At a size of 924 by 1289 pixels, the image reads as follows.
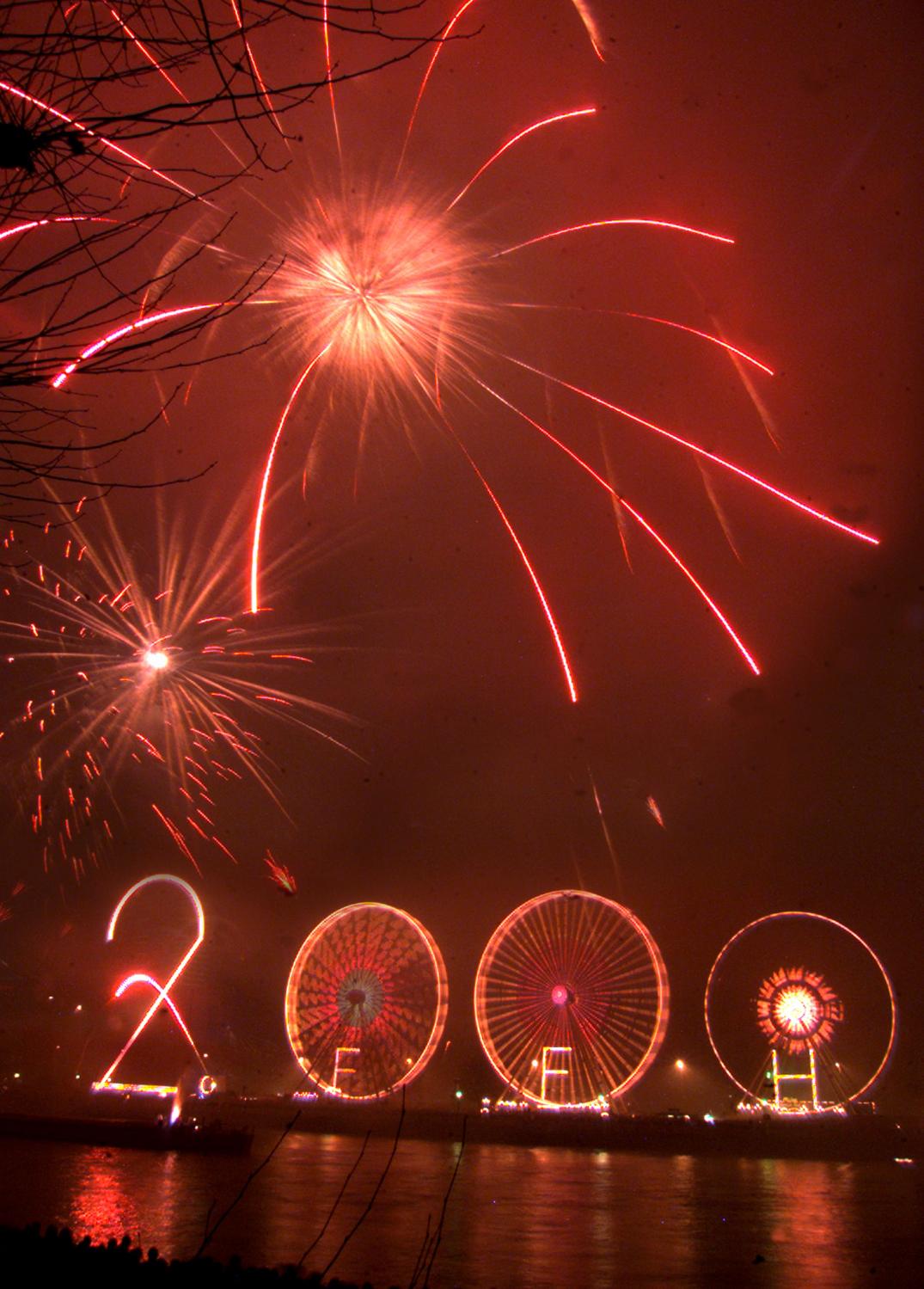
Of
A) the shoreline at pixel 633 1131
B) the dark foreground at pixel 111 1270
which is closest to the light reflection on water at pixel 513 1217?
the dark foreground at pixel 111 1270

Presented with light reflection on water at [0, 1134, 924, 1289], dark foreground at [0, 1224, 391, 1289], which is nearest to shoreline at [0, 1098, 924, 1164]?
light reflection on water at [0, 1134, 924, 1289]

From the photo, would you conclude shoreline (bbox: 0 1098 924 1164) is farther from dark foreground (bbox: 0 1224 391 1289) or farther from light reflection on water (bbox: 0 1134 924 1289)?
dark foreground (bbox: 0 1224 391 1289)

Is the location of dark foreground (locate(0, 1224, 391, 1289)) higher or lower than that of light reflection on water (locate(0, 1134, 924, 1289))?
higher

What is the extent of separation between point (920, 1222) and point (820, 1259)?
9388 mm

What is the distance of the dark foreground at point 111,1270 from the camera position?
737 cm

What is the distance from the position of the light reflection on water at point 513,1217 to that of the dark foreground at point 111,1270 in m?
5.36

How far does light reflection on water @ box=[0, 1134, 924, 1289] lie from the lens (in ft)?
52.3

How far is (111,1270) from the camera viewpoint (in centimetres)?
768

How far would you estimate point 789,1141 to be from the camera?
60.6 meters

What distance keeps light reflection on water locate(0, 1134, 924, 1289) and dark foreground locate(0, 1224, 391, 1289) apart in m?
5.36

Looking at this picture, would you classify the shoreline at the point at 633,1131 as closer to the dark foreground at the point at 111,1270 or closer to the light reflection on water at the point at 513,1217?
the light reflection on water at the point at 513,1217

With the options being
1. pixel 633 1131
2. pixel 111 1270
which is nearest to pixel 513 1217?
pixel 111 1270

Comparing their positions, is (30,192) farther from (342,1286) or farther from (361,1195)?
(361,1195)

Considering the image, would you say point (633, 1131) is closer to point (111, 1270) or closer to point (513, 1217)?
point (513, 1217)
